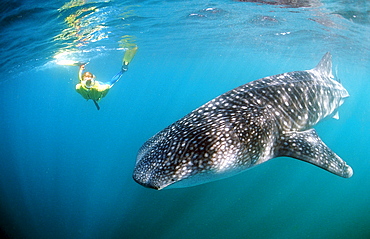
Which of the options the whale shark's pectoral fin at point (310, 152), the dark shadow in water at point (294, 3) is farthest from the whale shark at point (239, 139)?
the dark shadow in water at point (294, 3)

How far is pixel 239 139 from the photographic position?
3.01 m

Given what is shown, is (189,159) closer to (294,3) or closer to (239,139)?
(239,139)

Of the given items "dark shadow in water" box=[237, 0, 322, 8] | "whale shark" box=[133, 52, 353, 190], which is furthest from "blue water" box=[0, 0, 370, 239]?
"whale shark" box=[133, 52, 353, 190]

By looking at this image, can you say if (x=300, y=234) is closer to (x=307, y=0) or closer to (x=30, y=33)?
(x=307, y=0)

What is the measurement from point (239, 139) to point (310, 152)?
114 centimetres

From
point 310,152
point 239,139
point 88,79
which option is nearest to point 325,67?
point 310,152

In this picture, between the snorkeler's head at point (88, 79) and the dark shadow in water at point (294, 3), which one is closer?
the snorkeler's head at point (88, 79)

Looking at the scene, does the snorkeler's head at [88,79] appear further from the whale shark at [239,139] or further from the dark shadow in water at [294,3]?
the dark shadow in water at [294,3]

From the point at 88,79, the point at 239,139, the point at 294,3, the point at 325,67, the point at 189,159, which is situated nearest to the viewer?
the point at 189,159

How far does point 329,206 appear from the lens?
1290 cm

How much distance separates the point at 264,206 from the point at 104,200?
29.2 ft

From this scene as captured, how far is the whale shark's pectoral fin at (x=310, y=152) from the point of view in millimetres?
3254

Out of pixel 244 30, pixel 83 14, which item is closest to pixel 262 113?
pixel 83 14

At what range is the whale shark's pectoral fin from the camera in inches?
128
